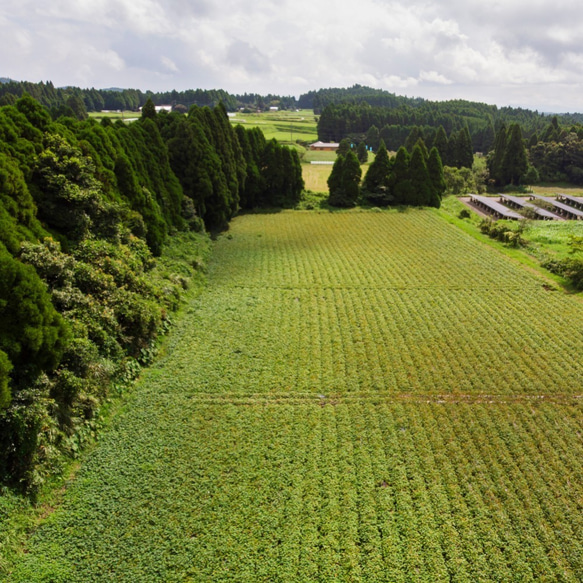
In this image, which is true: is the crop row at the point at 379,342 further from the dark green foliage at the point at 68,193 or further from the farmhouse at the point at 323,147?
the farmhouse at the point at 323,147

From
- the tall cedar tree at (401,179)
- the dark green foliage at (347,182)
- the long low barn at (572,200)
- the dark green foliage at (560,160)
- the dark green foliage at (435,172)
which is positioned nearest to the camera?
the tall cedar tree at (401,179)

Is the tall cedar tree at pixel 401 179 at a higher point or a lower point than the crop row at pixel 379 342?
higher

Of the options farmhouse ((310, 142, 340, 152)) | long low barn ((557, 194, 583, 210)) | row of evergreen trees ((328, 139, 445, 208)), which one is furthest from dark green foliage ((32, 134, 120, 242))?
farmhouse ((310, 142, 340, 152))

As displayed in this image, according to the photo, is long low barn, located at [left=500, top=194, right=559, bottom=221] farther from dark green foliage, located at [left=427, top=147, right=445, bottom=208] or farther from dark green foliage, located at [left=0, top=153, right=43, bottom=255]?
dark green foliage, located at [left=0, top=153, right=43, bottom=255]

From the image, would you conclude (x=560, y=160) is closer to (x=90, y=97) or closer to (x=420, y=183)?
(x=420, y=183)

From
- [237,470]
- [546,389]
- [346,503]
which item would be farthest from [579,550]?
[237,470]

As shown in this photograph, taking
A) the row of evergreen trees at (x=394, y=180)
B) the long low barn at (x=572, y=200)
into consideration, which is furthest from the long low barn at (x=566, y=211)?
the row of evergreen trees at (x=394, y=180)
